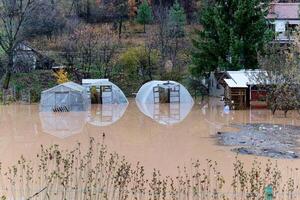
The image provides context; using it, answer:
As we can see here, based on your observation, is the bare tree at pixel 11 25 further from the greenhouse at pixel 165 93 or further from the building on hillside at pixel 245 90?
the building on hillside at pixel 245 90

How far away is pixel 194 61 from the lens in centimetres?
2677

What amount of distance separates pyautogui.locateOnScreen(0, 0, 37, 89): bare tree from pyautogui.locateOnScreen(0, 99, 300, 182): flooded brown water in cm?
409

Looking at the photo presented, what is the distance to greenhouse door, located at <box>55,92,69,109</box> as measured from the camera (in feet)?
73.2

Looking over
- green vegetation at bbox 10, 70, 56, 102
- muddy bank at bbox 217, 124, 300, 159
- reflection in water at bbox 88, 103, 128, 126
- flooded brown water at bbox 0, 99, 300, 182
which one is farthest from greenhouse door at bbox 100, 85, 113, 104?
muddy bank at bbox 217, 124, 300, 159

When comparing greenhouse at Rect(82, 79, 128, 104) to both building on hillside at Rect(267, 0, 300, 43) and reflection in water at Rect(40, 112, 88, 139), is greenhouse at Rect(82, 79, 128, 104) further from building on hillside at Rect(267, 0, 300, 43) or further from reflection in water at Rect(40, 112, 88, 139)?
building on hillside at Rect(267, 0, 300, 43)

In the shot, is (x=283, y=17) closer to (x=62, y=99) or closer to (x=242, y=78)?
(x=242, y=78)

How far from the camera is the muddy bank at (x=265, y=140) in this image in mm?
13008

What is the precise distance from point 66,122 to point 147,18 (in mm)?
21118

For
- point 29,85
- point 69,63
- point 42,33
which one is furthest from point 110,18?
point 29,85

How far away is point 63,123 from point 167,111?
498cm

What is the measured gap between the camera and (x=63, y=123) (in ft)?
62.4

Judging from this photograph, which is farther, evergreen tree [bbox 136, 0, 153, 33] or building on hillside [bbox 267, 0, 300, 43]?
evergreen tree [bbox 136, 0, 153, 33]

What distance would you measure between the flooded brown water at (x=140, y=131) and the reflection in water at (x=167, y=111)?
0.12ft

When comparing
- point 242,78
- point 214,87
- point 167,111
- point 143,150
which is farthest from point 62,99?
point 143,150
